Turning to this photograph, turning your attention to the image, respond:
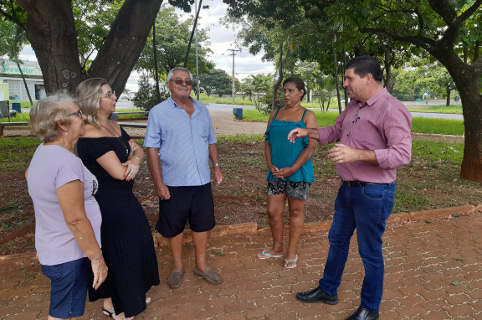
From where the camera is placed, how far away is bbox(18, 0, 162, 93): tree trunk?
11.9 feet

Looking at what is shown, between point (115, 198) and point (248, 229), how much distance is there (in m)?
2.26

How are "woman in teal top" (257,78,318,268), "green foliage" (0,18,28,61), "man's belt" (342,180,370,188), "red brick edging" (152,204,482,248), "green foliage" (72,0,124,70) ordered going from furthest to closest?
"green foliage" (0,18,28,61)
"green foliage" (72,0,124,70)
"red brick edging" (152,204,482,248)
"woman in teal top" (257,78,318,268)
"man's belt" (342,180,370,188)

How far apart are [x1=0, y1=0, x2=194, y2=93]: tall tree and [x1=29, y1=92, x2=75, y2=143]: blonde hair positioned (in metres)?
2.12

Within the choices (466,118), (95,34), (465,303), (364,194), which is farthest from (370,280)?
(95,34)

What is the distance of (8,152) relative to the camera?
9297mm

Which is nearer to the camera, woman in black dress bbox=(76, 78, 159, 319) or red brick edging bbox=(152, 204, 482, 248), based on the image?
woman in black dress bbox=(76, 78, 159, 319)

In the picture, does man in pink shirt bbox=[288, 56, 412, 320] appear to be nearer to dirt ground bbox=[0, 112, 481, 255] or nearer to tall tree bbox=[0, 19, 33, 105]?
dirt ground bbox=[0, 112, 481, 255]

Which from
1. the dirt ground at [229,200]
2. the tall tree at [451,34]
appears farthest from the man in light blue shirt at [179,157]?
the tall tree at [451,34]

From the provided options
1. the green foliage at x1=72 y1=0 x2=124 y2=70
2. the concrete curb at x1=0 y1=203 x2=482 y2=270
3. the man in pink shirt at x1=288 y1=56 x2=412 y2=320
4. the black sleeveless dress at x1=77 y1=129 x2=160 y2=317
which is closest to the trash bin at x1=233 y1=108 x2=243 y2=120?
the green foliage at x1=72 y1=0 x2=124 y2=70

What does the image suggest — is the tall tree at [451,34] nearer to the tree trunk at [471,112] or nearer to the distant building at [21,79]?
the tree trunk at [471,112]

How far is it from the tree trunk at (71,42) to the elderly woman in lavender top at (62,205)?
6.79 feet

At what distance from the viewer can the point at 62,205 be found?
5.81ft

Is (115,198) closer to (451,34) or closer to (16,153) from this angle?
(451,34)

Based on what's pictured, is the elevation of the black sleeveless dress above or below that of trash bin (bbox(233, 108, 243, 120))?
below
